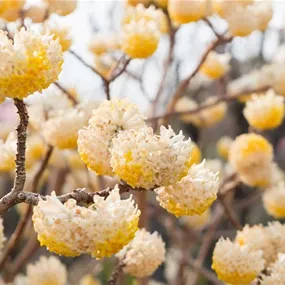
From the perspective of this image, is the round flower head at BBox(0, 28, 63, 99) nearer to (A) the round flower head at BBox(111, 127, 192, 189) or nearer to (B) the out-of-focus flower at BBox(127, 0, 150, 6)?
(A) the round flower head at BBox(111, 127, 192, 189)

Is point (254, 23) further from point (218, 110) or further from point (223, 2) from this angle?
point (218, 110)

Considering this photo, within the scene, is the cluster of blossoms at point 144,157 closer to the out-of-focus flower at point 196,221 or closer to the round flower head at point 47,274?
the round flower head at point 47,274

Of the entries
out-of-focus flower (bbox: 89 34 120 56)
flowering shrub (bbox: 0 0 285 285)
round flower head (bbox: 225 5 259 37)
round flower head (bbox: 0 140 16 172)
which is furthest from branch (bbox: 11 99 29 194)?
out-of-focus flower (bbox: 89 34 120 56)

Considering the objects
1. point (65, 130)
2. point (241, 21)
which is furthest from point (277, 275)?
point (241, 21)

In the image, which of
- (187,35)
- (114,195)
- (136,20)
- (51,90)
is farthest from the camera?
(187,35)

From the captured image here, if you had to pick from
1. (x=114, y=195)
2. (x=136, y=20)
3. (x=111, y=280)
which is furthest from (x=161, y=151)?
(x=136, y=20)

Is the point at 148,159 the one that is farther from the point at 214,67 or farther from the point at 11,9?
the point at 214,67

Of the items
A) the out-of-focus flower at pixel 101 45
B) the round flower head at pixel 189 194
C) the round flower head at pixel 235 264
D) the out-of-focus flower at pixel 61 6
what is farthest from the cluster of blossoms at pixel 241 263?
the out-of-focus flower at pixel 101 45
